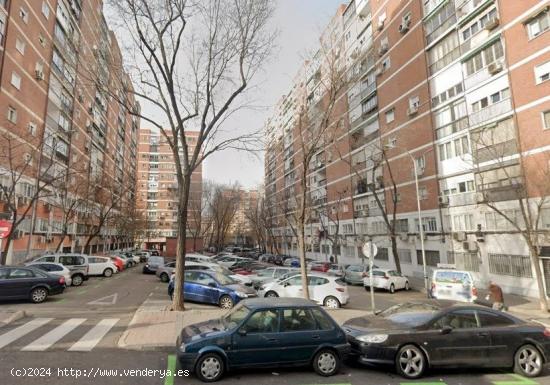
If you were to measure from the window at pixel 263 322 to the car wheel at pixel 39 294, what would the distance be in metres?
11.5

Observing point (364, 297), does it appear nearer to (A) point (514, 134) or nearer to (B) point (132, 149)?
(A) point (514, 134)

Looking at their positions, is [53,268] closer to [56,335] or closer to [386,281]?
[56,335]

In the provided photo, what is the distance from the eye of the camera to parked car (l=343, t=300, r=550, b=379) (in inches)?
259

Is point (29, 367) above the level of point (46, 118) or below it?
below

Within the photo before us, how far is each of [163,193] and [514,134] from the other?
79656 millimetres

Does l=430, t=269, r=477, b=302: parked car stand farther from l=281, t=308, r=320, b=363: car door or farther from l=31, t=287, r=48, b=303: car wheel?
l=31, t=287, r=48, b=303: car wheel

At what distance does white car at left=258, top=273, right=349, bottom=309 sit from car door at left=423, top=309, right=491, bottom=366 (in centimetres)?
844

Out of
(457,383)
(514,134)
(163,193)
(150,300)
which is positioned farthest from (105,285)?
(163,193)

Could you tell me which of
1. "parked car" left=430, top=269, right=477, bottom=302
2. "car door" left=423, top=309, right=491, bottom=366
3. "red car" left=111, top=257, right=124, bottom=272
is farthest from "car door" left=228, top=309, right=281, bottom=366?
"red car" left=111, top=257, right=124, bottom=272

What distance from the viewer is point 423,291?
22.5 metres

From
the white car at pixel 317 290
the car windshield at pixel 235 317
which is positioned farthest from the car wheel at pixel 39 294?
the car windshield at pixel 235 317

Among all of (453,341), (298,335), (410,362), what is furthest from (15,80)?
(453,341)

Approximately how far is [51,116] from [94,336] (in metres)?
31.8

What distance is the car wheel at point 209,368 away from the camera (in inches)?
234
